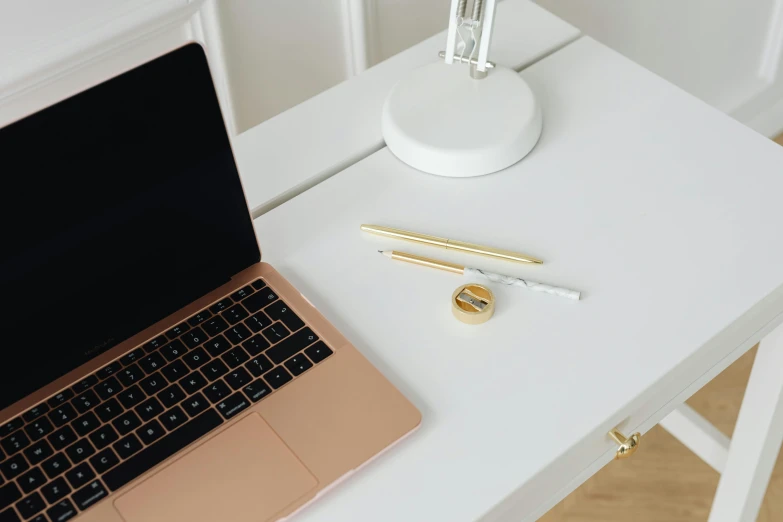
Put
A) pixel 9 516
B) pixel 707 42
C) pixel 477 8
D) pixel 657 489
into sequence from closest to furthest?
pixel 9 516 < pixel 477 8 < pixel 657 489 < pixel 707 42

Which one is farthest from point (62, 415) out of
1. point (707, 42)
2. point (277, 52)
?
point (707, 42)

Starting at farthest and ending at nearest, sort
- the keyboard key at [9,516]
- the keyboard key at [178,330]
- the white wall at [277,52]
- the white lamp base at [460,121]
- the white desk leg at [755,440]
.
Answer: the white wall at [277,52] → the white desk leg at [755,440] → the white lamp base at [460,121] → the keyboard key at [178,330] → the keyboard key at [9,516]

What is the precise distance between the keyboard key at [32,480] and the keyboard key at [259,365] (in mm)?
160

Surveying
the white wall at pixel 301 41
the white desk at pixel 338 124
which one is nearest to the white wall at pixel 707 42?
the white wall at pixel 301 41

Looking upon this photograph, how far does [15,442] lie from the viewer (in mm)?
589

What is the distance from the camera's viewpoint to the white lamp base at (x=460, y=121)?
77 centimetres

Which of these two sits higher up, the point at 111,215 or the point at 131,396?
the point at 111,215

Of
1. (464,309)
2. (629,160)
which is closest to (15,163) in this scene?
(464,309)

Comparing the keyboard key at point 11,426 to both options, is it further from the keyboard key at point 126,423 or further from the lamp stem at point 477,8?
the lamp stem at point 477,8

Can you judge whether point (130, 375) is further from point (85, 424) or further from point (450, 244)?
point (450, 244)

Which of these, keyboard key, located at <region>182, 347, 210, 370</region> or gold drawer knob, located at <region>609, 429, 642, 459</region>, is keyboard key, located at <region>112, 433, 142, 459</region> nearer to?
keyboard key, located at <region>182, 347, 210, 370</region>

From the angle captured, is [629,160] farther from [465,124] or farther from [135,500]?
[135,500]

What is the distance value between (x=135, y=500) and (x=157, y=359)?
12cm

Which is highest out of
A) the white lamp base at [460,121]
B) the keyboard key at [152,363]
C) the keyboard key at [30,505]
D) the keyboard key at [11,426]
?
the white lamp base at [460,121]
